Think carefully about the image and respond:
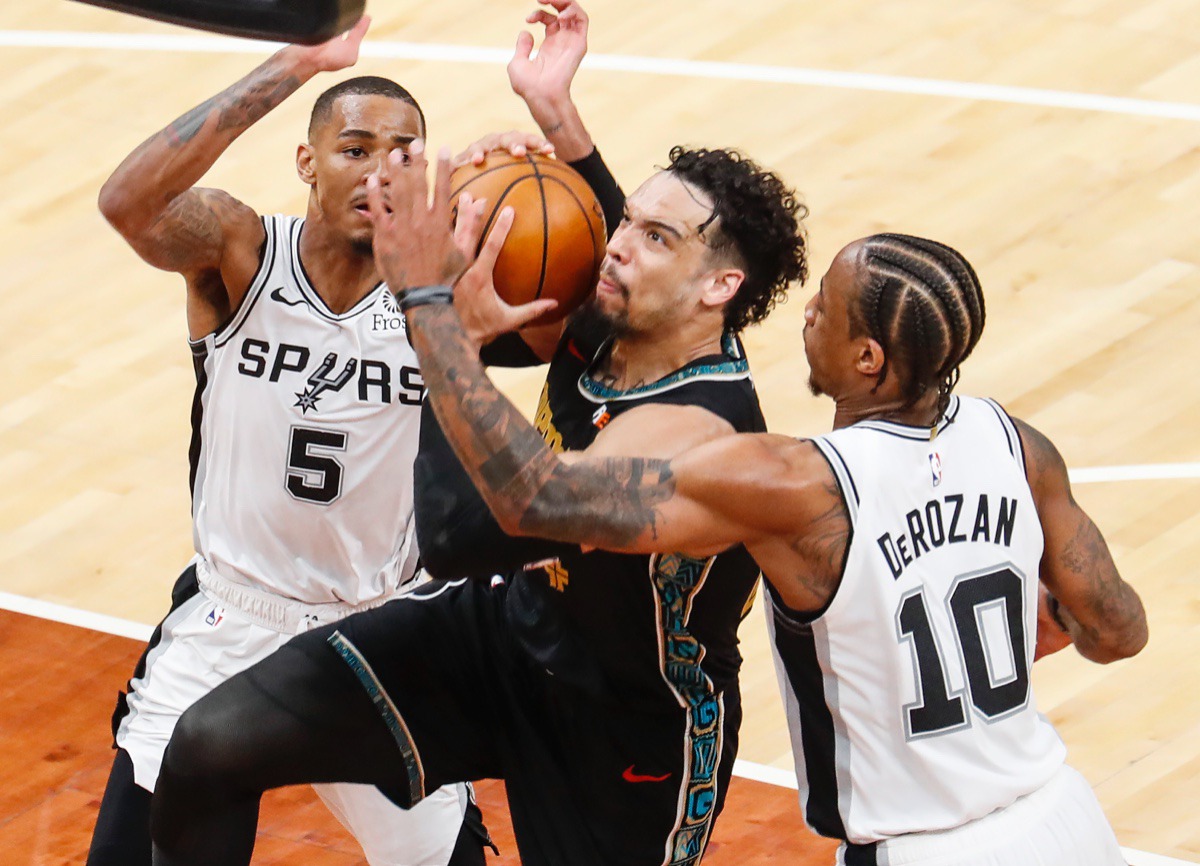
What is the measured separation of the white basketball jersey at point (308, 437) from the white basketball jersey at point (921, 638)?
1.57 metres

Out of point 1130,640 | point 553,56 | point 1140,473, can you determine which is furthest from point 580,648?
point 1140,473

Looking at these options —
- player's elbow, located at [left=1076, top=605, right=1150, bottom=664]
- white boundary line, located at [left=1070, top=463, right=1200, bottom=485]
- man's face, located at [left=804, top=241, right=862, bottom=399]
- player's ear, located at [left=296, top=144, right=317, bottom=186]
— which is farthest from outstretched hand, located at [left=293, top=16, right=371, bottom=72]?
white boundary line, located at [left=1070, top=463, right=1200, bottom=485]

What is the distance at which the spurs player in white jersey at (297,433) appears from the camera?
5477 mm

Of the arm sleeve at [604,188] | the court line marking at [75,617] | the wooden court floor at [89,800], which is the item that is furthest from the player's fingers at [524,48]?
the court line marking at [75,617]

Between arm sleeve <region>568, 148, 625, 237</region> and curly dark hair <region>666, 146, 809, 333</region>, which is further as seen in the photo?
arm sleeve <region>568, 148, 625, 237</region>

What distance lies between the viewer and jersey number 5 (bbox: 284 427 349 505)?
550 centimetres

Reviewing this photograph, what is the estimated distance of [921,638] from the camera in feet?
13.7

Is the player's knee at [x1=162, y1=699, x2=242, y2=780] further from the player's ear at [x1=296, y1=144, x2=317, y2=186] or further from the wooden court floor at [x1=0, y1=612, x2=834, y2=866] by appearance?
the player's ear at [x1=296, y1=144, x2=317, y2=186]

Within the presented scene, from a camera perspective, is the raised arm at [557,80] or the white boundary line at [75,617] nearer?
the raised arm at [557,80]

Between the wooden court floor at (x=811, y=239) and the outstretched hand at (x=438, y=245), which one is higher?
the outstretched hand at (x=438, y=245)

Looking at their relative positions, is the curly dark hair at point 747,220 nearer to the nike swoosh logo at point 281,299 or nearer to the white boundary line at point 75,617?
the nike swoosh logo at point 281,299

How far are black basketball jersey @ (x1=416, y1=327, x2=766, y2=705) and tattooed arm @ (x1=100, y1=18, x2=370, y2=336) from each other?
1.04m

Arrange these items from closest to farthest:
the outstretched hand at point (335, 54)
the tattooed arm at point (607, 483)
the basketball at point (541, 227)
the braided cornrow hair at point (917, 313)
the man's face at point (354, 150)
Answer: the tattooed arm at point (607, 483), the braided cornrow hair at point (917, 313), the basketball at point (541, 227), the outstretched hand at point (335, 54), the man's face at point (354, 150)

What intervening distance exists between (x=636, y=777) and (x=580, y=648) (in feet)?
1.11
